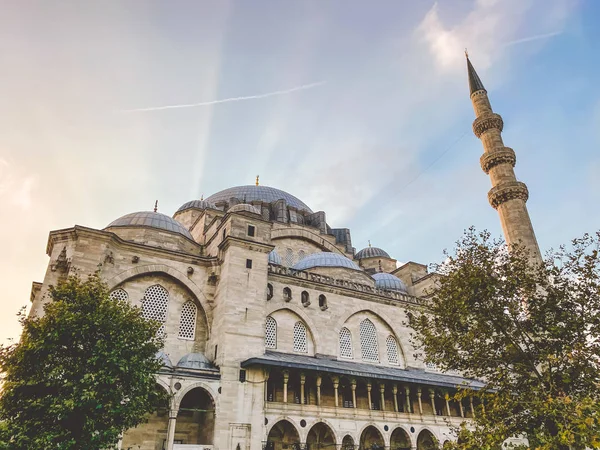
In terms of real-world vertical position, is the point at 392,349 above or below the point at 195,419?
above

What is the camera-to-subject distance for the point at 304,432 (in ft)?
54.3

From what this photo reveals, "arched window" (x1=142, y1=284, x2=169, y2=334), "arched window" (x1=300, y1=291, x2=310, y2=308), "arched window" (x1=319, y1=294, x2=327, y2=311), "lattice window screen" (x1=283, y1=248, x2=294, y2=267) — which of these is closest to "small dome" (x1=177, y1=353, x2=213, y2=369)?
"arched window" (x1=142, y1=284, x2=169, y2=334)

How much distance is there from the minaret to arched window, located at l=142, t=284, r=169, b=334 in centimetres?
1721

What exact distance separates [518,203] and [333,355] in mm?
13728

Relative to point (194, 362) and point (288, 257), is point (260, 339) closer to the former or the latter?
point (194, 362)

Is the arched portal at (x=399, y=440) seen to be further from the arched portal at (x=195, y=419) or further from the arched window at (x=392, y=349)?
the arched portal at (x=195, y=419)

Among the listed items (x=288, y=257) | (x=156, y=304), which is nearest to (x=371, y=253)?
(x=288, y=257)

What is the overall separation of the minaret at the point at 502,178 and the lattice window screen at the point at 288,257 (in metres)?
12.4

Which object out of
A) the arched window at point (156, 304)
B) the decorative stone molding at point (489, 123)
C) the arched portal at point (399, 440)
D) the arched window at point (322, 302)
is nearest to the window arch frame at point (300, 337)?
the arched window at point (322, 302)

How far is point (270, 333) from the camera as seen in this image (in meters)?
19.5

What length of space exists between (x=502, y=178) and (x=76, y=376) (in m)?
23.7

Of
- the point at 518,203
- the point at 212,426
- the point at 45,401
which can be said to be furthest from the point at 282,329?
the point at 518,203

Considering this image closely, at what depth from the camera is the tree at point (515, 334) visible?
9625mm

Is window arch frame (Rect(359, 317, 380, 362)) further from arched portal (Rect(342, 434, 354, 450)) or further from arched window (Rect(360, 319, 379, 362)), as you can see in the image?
arched portal (Rect(342, 434, 354, 450))
